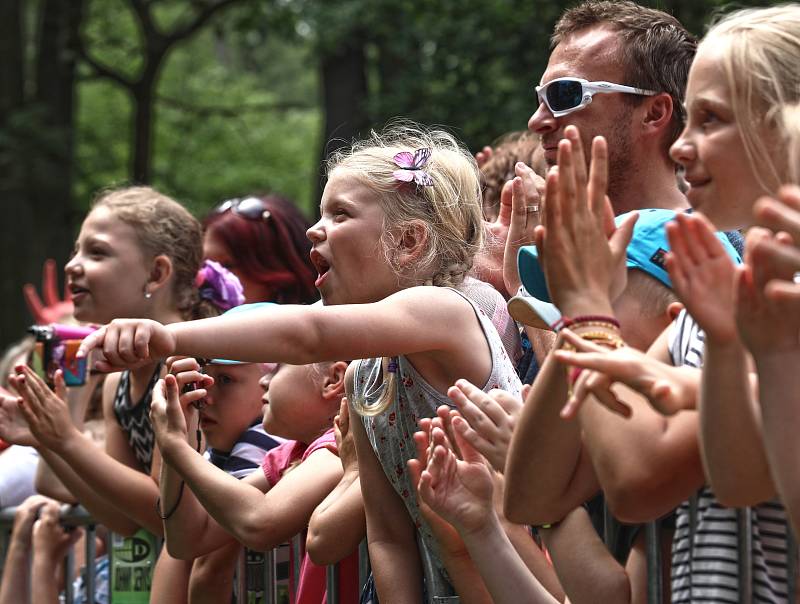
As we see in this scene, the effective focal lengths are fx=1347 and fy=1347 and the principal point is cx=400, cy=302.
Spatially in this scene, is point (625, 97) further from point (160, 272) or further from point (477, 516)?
point (160, 272)

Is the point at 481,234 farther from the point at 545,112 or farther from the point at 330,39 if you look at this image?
the point at 330,39

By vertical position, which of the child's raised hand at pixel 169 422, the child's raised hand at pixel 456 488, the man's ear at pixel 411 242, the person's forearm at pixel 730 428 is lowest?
the child's raised hand at pixel 169 422

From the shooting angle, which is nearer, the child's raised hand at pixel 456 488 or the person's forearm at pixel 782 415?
the person's forearm at pixel 782 415

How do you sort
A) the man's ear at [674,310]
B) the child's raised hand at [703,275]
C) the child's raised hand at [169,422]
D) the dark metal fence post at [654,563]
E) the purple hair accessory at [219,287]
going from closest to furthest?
the child's raised hand at [703,275] → the man's ear at [674,310] → the dark metal fence post at [654,563] → the child's raised hand at [169,422] → the purple hair accessory at [219,287]

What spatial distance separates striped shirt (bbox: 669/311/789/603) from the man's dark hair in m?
1.37

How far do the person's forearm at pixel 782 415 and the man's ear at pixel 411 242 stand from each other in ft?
5.70

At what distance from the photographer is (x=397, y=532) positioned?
147 inches

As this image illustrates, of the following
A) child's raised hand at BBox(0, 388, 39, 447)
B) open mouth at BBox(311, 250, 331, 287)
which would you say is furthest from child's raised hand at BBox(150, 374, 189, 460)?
child's raised hand at BBox(0, 388, 39, 447)

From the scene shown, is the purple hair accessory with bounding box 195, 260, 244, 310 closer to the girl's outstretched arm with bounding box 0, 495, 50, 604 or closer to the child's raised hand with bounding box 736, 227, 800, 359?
the girl's outstretched arm with bounding box 0, 495, 50, 604

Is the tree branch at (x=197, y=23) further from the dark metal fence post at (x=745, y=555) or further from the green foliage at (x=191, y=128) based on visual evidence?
the dark metal fence post at (x=745, y=555)

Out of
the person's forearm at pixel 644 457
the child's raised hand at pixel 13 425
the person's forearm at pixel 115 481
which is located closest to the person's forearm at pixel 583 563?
the person's forearm at pixel 644 457

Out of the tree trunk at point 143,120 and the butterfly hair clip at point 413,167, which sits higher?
the butterfly hair clip at point 413,167

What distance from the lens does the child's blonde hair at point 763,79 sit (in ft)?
8.45

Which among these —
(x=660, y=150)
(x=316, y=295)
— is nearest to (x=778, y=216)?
(x=660, y=150)
